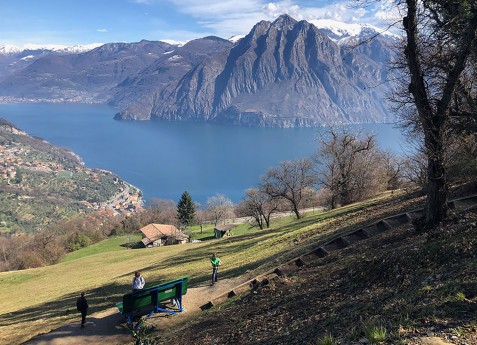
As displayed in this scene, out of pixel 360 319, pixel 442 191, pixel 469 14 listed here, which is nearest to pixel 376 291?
pixel 360 319

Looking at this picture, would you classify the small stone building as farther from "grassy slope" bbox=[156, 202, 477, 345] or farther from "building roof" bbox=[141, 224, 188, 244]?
"grassy slope" bbox=[156, 202, 477, 345]

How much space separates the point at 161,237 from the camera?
2441 inches

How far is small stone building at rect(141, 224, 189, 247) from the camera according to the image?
60688mm

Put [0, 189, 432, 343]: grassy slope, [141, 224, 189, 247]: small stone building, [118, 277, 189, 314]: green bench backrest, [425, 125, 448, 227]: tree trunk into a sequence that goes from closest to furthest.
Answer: [425, 125, 448, 227]: tree trunk < [118, 277, 189, 314]: green bench backrest < [0, 189, 432, 343]: grassy slope < [141, 224, 189, 247]: small stone building

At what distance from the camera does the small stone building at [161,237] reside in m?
60.7

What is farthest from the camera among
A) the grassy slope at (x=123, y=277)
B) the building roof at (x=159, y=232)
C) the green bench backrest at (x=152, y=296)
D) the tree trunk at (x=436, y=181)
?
the building roof at (x=159, y=232)

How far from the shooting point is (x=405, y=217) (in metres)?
13.1

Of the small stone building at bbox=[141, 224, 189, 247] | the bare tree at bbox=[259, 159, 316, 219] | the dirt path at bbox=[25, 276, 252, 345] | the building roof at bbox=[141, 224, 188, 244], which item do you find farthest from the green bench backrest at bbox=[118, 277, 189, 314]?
the building roof at bbox=[141, 224, 188, 244]

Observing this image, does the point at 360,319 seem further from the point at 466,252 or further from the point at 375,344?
the point at 466,252

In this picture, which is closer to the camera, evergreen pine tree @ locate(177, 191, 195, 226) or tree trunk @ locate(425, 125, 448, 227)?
tree trunk @ locate(425, 125, 448, 227)

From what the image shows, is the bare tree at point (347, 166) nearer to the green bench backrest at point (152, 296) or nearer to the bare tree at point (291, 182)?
the bare tree at point (291, 182)

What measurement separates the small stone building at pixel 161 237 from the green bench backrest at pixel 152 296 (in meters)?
51.8

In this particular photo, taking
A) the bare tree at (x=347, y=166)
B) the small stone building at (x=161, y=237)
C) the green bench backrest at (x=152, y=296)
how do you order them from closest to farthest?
the green bench backrest at (x=152, y=296) → the bare tree at (x=347, y=166) → the small stone building at (x=161, y=237)

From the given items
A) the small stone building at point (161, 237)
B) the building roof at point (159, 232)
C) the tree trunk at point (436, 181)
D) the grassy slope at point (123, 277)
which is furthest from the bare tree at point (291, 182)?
the tree trunk at point (436, 181)
